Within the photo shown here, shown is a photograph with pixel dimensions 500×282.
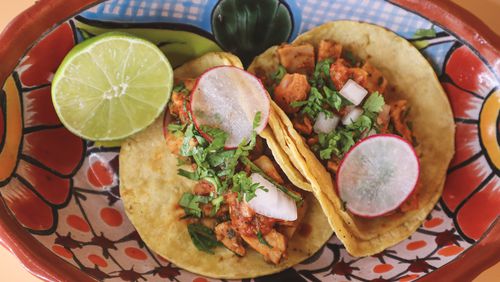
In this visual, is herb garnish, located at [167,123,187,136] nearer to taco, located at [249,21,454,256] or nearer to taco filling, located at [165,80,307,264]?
taco filling, located at [165,80,307,264]

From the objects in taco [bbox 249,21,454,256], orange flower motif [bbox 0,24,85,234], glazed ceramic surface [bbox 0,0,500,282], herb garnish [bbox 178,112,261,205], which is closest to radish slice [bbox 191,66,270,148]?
herb garnish [bbox 178,112,261,205]

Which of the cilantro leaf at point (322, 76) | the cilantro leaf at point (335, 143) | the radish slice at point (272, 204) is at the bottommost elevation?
the radish slice at point (272, 204)

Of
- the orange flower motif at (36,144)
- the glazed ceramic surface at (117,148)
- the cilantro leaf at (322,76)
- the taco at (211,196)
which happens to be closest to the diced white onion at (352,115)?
the cilantro leaf at (322,76)

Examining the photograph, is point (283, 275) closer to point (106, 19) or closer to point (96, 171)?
point (96, 171)

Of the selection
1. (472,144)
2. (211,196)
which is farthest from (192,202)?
(472,144)

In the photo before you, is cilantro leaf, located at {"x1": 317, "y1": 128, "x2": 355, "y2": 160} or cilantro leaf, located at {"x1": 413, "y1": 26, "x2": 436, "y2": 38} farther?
cilantro leaf, located at {"x1": 413, "y1": 26, "x2": 436, "y2": 38}

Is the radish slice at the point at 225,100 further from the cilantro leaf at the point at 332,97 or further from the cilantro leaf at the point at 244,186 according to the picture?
the cilantro leaf at the point at 332,97

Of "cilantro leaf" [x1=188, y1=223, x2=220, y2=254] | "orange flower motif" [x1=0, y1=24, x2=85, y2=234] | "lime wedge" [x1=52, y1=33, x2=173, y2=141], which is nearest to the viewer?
"orange flower motif" [x1=0, y1=24, x2=85, y2=234]
